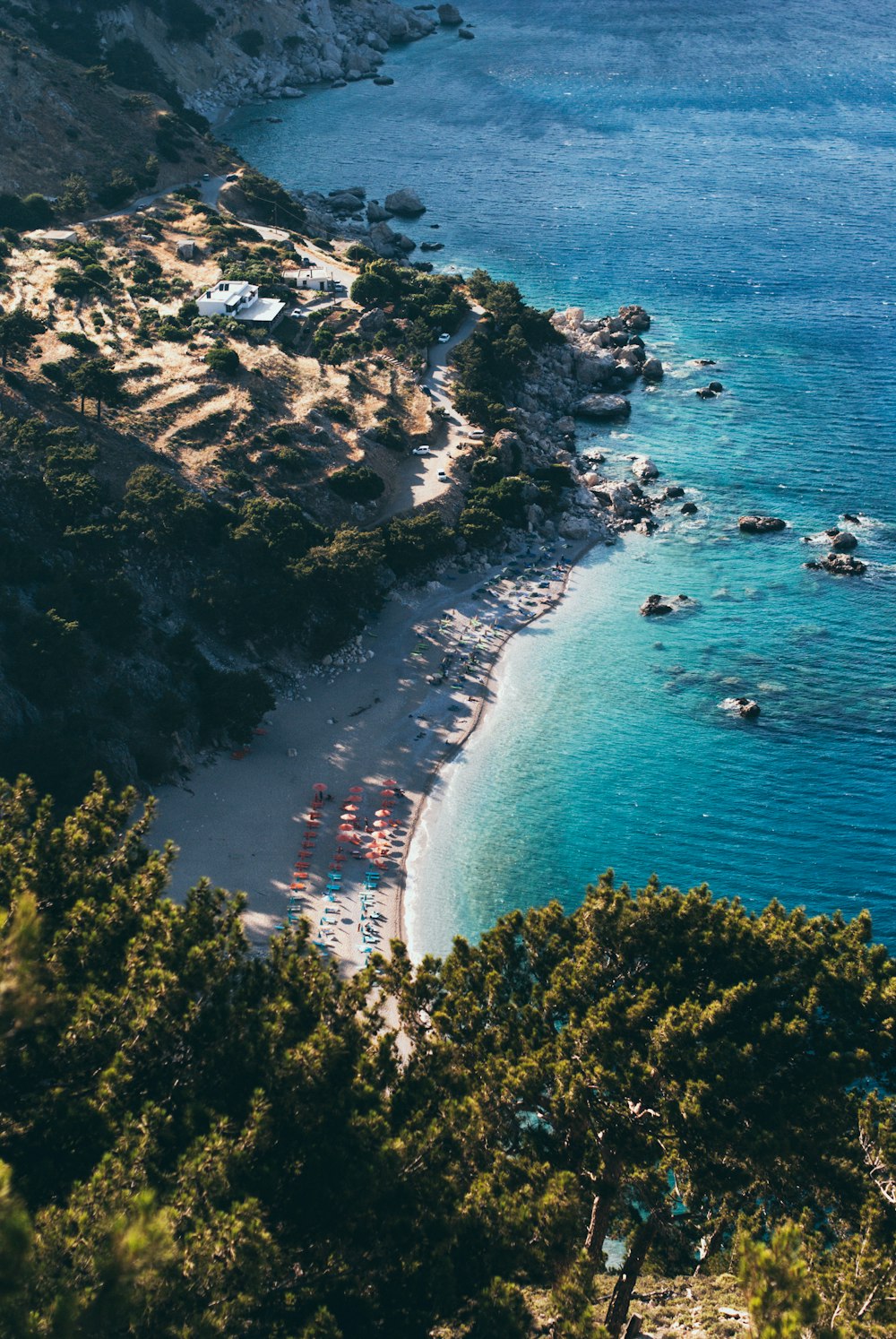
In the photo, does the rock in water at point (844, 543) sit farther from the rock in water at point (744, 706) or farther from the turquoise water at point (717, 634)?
the rock in water at point (744, 706)

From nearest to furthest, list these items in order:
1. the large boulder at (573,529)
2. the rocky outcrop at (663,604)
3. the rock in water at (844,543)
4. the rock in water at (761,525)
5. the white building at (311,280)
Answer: the rocky outcrop at (663,604)
the rock in water at (844,543)
the rock in water at (761,525)
the large boulder at (573,529)
the white building at (311,280)

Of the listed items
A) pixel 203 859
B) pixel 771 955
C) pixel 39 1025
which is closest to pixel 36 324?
pixel 203 859

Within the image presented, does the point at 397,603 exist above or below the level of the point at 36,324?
below

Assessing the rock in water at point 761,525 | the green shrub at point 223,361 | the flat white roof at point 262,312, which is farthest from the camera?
the flat white roof at point 262,312

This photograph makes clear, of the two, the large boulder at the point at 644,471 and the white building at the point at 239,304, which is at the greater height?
the white building at the point at 239,304

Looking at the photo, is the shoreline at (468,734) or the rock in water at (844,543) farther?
the rock in water at (844,543)

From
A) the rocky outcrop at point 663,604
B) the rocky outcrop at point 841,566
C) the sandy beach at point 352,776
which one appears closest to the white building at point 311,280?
the sandy beach at point 352,776

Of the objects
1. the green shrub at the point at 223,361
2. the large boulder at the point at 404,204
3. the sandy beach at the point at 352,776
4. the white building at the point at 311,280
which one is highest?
the large boulder at the point at 404,204

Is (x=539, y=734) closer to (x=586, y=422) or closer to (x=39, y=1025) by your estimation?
(x=39, y=1025)
